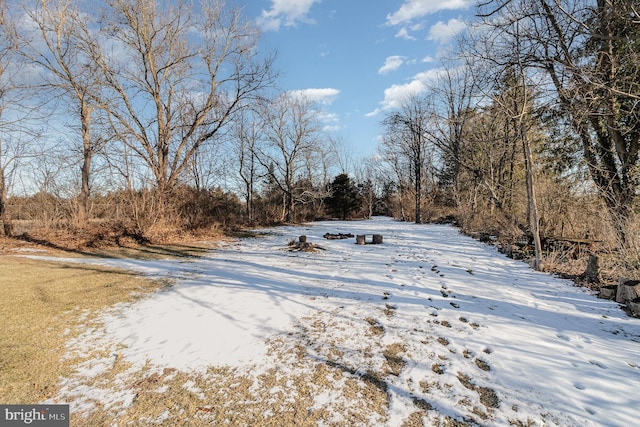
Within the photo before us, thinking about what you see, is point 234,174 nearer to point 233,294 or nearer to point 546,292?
point 233,294

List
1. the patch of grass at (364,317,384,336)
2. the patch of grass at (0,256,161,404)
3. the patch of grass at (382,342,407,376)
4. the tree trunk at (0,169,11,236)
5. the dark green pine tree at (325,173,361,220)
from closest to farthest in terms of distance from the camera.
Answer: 1. the patch of grass at (0,256,161,404)
2. the patch of grass at (382,342,407,376)
3. the patch of grass at (364,317,384,336)
4. the tree trunk at (0,169,11,236)
5. the dark green pine tree at (325,173,361,220)

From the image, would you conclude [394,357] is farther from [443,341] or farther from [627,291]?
[627,291]

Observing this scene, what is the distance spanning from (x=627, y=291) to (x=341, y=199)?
27.4 metres

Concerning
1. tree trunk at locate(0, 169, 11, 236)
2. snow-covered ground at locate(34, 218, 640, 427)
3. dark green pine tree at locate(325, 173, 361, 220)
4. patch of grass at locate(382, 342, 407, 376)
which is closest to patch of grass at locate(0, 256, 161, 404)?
snow-covered ground at locate(34, 218, 640, 427)

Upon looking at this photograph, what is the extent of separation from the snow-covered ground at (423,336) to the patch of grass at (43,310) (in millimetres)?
272

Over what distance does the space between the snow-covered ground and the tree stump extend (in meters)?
0.18

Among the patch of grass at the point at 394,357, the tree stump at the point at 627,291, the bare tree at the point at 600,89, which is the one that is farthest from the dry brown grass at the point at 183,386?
the bare tree at the point at 600,89

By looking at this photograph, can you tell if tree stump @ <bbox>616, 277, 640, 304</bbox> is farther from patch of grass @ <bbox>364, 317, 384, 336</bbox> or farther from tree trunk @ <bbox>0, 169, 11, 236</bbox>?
tree trunk @ <bbox>0, 169, 11, 236</bbox>

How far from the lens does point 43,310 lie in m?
4.01

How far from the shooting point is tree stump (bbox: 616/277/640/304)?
13.5 ft

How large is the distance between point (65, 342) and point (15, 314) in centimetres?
135
